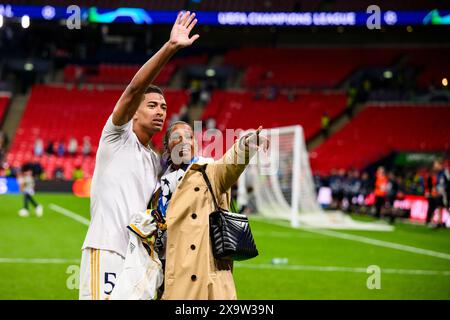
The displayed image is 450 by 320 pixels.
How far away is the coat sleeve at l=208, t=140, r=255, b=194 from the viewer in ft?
15.3

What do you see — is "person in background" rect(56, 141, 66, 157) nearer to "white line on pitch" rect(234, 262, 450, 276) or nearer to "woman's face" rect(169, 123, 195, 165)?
"white line on pitch" rect(234, 262, 450, 276)

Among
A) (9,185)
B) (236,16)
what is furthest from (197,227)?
(236,16)

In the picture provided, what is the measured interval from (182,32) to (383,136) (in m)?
33.9

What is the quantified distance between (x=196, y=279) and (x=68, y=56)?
45.6m

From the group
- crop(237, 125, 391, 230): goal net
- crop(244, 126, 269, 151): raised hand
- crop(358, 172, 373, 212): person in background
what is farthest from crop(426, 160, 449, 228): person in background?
crop(244, 126, 269, 151): raised hand

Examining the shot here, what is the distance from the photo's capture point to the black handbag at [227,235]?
458 centimetres

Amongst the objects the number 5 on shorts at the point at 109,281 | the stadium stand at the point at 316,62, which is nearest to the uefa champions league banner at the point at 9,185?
the stadium stand at the point at 316,62

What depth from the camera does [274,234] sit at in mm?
18469

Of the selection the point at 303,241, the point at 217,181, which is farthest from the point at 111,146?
the point at 303,241

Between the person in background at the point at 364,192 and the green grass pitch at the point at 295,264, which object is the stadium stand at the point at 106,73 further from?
the green grass pitch at the point at 295,264

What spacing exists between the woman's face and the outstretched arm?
43 cm

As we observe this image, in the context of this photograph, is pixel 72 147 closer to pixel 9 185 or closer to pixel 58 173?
pixel 58 173
